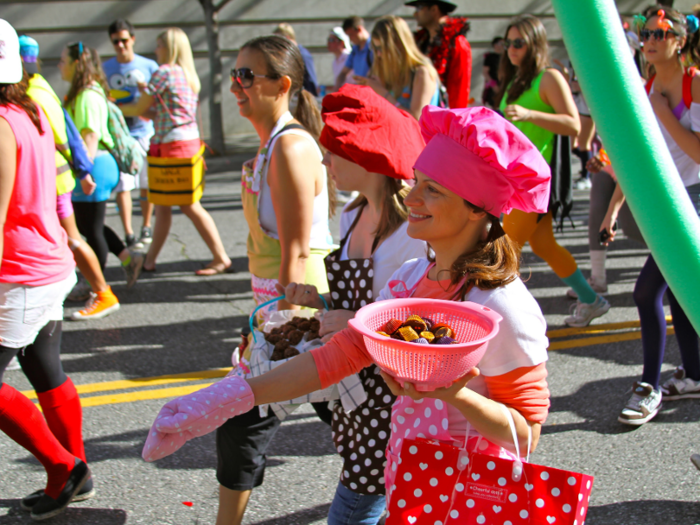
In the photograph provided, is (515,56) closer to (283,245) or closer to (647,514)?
(283,245)

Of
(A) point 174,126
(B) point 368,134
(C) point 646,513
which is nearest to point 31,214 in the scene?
(B) point 368,134

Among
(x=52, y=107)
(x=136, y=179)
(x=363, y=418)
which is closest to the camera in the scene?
(x=363, y=418)

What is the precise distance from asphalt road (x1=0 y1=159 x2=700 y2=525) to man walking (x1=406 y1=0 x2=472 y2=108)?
199 centimetres

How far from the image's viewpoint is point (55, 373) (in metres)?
2.93

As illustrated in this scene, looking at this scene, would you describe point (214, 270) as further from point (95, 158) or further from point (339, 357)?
point (339, 357)

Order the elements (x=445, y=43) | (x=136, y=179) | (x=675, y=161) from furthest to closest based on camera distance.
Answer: (x=136, y=179) < (x=445, y=43) < (x=675, y=161)

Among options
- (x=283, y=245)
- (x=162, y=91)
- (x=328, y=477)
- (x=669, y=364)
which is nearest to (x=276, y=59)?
(x=283, y=245)

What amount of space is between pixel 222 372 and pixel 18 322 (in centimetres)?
190

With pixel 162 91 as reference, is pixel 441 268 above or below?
below

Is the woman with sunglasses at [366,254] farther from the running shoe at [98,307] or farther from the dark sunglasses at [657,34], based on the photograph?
the running shoe at [98,307]

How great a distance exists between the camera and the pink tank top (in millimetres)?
2664

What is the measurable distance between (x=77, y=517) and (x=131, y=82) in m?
5.86

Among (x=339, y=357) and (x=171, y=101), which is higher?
(x=171, y=101)

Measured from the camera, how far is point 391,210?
2379 millimetres
